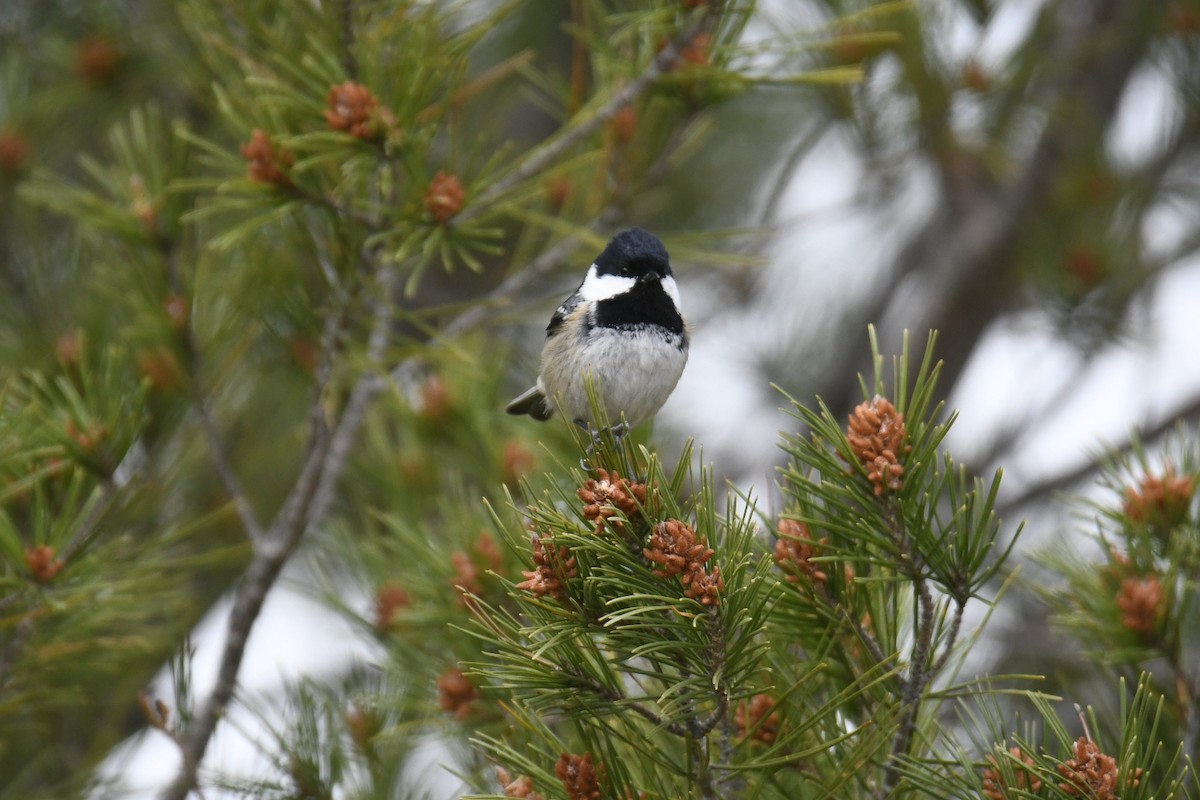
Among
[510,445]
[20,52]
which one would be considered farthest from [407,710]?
[20,52]

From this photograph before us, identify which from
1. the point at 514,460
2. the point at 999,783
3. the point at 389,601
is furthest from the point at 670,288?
the point at 999,783

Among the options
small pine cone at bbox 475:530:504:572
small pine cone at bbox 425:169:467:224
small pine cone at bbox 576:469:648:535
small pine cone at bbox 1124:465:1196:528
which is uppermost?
small pine cone at bbox 425:169:467:224

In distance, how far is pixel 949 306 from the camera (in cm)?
385

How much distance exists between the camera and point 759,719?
1.67 m

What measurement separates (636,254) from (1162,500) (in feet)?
3.81

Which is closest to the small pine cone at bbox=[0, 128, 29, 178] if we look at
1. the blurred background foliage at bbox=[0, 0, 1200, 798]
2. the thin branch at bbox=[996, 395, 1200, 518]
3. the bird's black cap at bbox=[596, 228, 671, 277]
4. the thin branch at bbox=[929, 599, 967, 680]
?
the blurred background foliage at bbox=[0, 0, 1200, 798]

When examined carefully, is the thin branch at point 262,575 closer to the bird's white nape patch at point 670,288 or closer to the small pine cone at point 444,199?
the small pine cone at point 444,199

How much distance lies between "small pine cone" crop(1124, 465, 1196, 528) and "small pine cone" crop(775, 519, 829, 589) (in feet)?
2.17

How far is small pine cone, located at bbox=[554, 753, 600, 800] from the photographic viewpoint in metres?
1.49

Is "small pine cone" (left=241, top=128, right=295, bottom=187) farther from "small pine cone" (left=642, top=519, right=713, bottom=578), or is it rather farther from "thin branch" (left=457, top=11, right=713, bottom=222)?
"small pine cone" (left=642, top=519, right=713, bottom=578)

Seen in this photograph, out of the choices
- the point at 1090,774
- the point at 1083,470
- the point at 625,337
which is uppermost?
the point at 1083,470

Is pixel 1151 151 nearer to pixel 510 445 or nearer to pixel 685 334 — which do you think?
pixel 685 334

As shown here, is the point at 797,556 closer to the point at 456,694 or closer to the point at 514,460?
the point at 456,694

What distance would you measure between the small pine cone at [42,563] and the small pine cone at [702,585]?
3.85 ft
